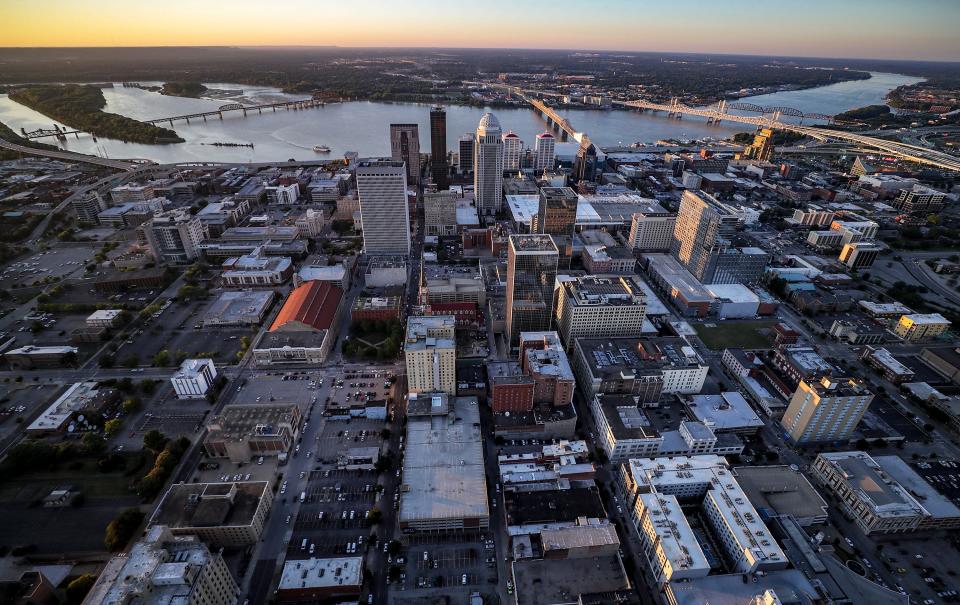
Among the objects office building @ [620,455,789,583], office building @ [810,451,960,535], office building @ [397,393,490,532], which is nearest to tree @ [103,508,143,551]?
office building @ [397,393,490,532]

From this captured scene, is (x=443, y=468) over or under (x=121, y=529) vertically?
over

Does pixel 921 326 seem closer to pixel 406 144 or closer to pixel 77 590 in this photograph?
pixel 77 590

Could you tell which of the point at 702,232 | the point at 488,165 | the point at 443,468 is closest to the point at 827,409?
the point at 702,232

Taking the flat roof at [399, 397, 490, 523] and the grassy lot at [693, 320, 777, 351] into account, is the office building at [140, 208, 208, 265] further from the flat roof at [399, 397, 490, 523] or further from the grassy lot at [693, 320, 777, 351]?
the grassy lot at [693, 320, 777, 351]

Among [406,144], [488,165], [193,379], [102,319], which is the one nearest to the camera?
[193,379]

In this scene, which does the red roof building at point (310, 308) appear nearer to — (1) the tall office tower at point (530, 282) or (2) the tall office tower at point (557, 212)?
(1) the tall office tower at point (530, 282)

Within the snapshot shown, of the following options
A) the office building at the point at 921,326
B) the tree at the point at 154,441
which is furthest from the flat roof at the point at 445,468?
the office building at the point at 921,326

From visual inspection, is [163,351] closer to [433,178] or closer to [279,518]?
[279,518]
